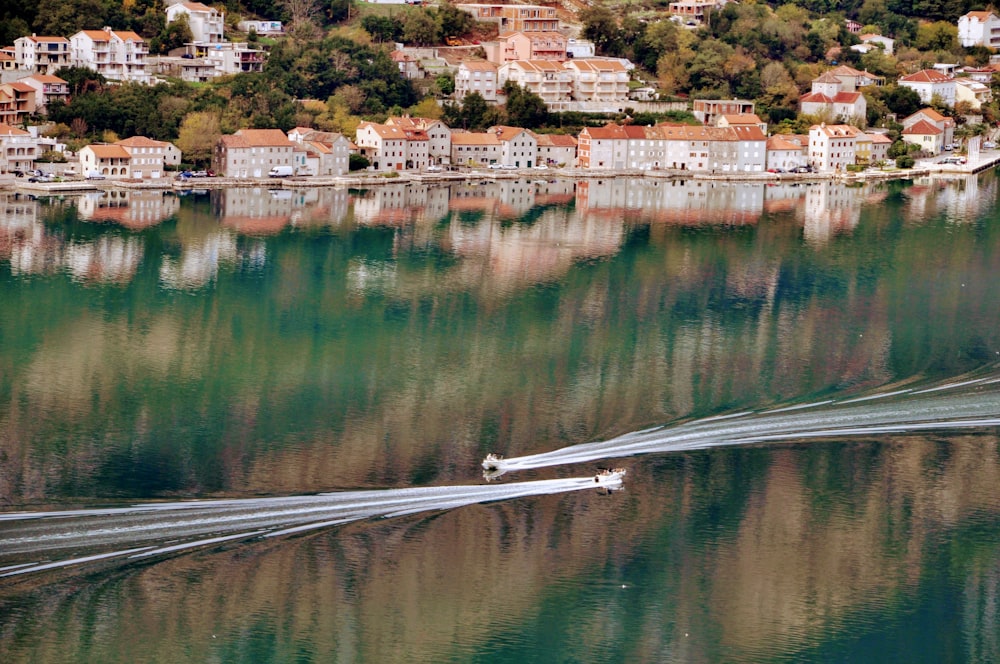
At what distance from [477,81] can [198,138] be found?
12.8 feet

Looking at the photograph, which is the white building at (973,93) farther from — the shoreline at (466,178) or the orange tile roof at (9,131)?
the orange tile roof at (9,131)

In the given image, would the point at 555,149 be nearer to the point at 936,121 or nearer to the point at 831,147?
the point at 831,147

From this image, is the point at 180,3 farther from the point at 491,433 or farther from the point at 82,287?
the point at 491,433

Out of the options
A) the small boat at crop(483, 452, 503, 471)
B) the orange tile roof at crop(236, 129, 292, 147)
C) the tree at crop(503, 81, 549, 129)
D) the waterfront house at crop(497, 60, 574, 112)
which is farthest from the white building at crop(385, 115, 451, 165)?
the small boat at crop(483, 452, 503, 471)

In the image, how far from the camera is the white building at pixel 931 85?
69.1 feet

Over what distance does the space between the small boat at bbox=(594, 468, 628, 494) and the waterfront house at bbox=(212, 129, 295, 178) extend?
937 cm

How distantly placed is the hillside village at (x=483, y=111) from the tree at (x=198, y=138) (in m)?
0.02

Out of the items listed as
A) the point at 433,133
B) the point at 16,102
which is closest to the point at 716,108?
the point at 433,133

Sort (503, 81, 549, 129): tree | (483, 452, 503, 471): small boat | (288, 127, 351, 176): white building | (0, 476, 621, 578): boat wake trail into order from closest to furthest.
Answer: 1. (0, 476, 621, 578): boat wake trail
2. (483, 452, 503, 471): small boat
3. (288, 127, 351, 176): white building
4. (503, 81, 549, 129): tree

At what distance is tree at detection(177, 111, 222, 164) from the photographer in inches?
653

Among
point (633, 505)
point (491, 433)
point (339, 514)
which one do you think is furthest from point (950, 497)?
point (339, 514)

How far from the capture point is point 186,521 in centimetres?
722

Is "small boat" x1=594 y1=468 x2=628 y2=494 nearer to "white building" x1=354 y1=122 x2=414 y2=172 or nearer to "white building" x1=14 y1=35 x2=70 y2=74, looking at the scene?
"white building" x1=354 y1=122 x2=414 y2=172

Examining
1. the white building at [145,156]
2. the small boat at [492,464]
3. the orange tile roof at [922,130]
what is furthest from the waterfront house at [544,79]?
the small boat at [492,464]
